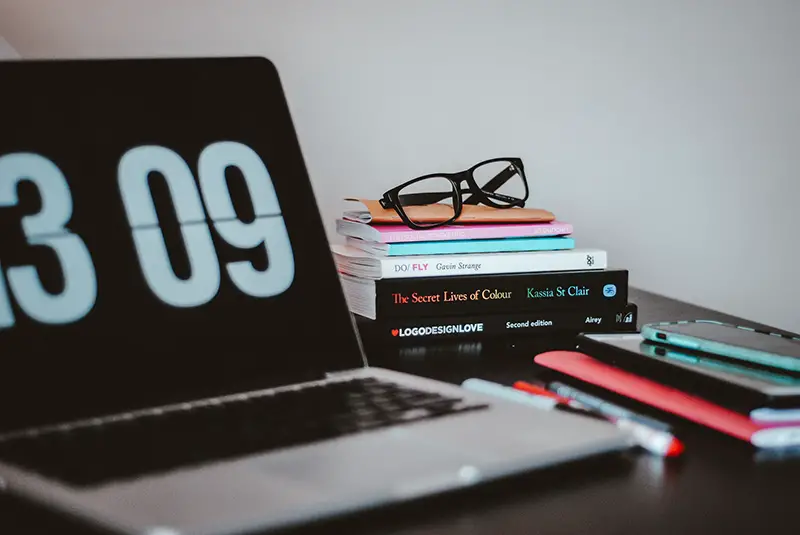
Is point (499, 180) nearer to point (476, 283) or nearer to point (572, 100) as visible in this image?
point (476, 283)

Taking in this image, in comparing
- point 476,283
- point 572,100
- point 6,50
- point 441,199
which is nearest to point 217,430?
point 476,283

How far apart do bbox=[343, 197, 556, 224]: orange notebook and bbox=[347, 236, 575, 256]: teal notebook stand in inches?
1.0

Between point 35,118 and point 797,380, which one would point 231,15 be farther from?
point 797,380

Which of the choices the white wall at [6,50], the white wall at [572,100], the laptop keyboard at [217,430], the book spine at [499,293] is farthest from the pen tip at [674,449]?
the white wall at [6,50]

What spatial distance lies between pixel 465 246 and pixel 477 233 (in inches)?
0.8

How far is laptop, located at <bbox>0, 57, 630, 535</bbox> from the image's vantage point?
19.8 inches

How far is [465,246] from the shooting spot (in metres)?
1.02

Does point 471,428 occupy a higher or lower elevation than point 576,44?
lower

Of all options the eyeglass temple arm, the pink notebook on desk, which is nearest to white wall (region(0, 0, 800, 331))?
the eyeglass temple arm

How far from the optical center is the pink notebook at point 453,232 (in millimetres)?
991

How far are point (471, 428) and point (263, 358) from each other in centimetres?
23

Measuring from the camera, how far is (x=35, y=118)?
72 centimetres

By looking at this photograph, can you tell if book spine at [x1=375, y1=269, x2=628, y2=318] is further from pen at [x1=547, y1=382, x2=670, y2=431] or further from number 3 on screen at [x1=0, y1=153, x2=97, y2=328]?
number 3 on screen at [x1=0, y1=153, x2=97, y2=328]

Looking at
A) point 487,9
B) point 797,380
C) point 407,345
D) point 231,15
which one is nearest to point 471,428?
point 797,380
